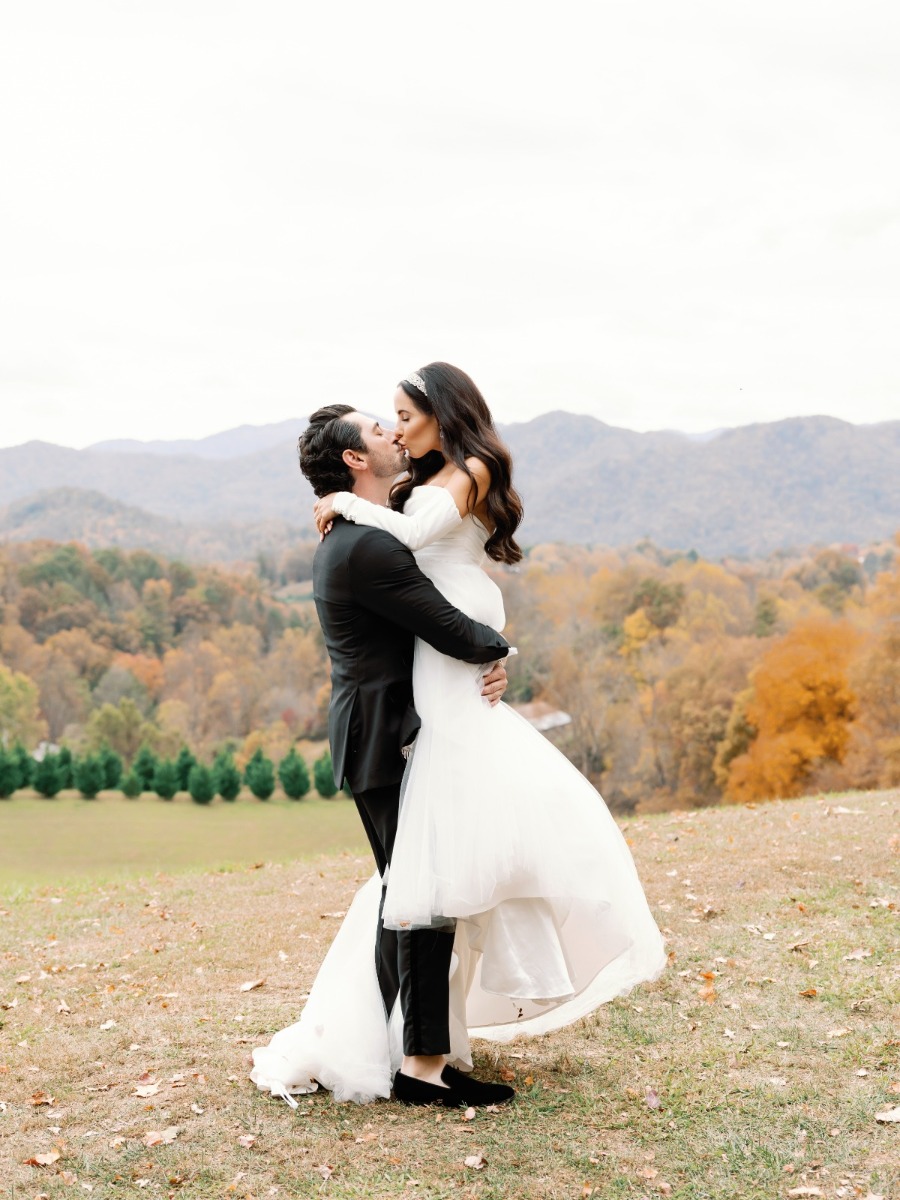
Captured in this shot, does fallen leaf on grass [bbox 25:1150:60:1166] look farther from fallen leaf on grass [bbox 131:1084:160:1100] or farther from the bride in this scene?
the bride

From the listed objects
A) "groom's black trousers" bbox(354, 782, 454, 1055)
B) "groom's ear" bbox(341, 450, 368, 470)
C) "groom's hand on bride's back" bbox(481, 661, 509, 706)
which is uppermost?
"groom's ear" bbox(341, 450, 368, 470)

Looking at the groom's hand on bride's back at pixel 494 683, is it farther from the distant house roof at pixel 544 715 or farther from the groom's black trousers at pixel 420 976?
the distant house roof at pixel 544 715

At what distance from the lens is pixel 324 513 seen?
4.30m

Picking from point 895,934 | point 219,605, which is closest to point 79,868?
point 895,934

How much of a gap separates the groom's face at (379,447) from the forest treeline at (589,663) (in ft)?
88.9

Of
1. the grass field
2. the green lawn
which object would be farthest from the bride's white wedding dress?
the green lawn

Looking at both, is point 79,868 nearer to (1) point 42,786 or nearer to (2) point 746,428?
(1) point 42,786

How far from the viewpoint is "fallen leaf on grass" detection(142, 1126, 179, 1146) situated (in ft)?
13.7

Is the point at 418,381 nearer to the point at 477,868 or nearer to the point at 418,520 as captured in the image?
the point at 418,520

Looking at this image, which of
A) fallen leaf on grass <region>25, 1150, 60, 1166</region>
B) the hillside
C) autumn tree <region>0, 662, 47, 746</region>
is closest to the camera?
fallen leaf on grass <region>25, 1150, 60, 1166</region>

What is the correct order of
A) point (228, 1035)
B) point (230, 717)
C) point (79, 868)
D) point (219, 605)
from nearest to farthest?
point (228, 1035) < point (79, 868) < point (230, 717) < point (219, 605)

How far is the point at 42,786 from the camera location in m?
36.3

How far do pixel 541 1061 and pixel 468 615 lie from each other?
6.79 ft

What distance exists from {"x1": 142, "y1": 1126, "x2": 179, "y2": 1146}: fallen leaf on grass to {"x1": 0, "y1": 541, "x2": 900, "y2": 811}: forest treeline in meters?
27.2
